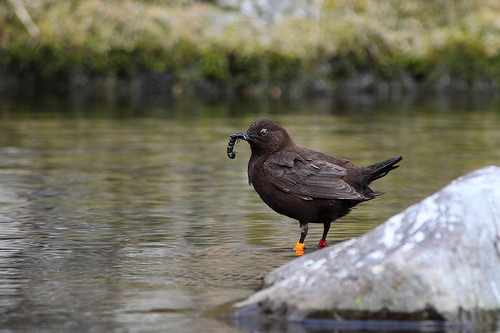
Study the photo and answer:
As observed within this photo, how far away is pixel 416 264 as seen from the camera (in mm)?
5559

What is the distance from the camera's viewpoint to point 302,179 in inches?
313

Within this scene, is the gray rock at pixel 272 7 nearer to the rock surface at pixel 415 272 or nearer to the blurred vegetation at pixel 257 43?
the blurred vegetation at pixel 257 43

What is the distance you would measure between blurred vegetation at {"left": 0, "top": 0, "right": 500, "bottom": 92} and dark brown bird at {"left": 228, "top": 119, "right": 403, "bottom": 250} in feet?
87.1

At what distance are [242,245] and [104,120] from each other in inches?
596

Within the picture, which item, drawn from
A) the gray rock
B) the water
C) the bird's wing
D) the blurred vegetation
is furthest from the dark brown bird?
the gray rock

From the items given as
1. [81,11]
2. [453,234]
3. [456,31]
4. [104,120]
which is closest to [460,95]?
[456,31]

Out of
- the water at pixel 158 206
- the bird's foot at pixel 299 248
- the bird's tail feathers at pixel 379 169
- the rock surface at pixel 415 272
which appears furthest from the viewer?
the bird's foot at pixel 299 248

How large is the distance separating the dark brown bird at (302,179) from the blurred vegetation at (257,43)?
26557mm

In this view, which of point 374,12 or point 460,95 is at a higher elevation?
point 374,12

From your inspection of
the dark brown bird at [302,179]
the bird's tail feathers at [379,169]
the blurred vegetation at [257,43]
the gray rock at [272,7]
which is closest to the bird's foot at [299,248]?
the dark brown bird at [302,179]

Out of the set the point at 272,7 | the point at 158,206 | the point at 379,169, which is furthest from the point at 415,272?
the point at 272,7

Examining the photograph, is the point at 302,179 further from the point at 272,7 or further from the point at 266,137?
the point at 272,7

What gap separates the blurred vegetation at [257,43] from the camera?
1367 inches

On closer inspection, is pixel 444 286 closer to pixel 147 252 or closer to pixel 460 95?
pixel 147 252
